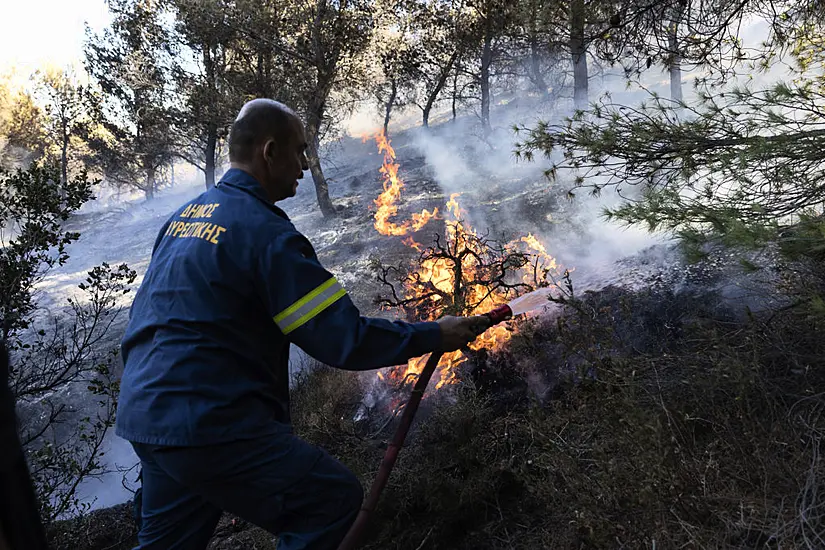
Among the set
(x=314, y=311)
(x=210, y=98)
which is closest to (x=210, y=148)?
(x=210, y=98)

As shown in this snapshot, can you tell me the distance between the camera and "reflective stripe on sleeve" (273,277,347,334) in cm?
199

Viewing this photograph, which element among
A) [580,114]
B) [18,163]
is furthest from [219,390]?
[18,163]

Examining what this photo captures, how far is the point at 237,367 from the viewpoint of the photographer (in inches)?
80.2

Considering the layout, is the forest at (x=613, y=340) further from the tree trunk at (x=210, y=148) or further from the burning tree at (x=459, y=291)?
the tree trunk at (x=210, y=148)

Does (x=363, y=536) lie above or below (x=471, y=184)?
above

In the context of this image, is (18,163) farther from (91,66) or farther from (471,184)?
(471,184)

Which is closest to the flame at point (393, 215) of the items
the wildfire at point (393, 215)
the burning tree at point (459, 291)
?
the wildfire at point (393, 215)

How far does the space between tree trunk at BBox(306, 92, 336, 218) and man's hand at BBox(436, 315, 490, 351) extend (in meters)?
12.0

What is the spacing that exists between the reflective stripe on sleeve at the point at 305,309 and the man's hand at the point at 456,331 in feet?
1.75

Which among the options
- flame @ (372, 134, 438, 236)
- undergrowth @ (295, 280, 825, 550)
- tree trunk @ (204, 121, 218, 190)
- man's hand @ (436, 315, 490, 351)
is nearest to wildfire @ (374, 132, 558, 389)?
undergrowth @ (295, 280, 825, 550)

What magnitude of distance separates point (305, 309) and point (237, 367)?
354mm

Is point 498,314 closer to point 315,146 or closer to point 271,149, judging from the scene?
point 271,149

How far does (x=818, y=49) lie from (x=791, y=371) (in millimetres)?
2466

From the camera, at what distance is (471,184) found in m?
13.8
